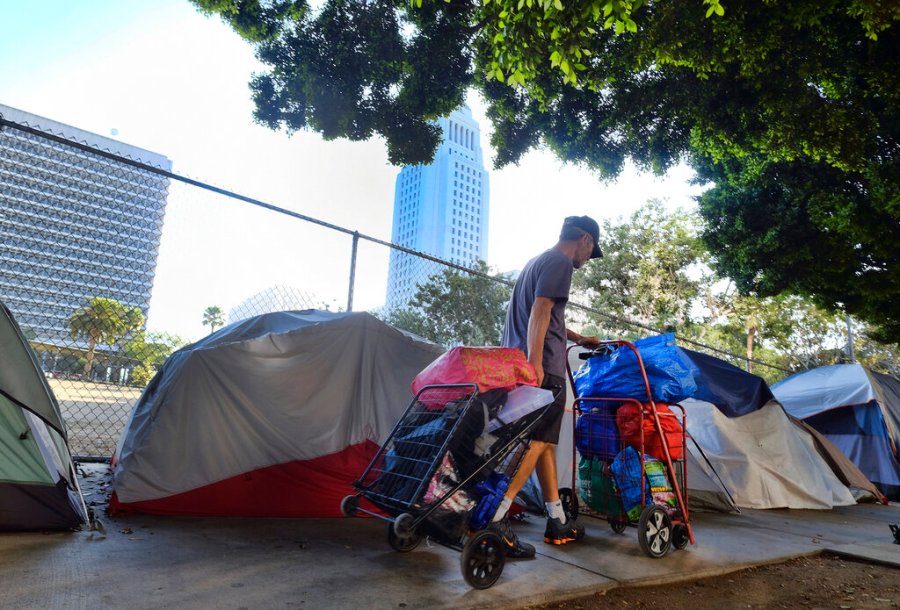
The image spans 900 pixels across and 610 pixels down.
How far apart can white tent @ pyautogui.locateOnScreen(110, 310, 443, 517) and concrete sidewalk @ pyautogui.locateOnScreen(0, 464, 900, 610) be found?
19 centimetres

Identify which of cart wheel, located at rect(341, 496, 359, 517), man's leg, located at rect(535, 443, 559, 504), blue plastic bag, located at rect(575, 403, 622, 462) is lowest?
cart wheel, located at rect(341, 496, 359, 517)

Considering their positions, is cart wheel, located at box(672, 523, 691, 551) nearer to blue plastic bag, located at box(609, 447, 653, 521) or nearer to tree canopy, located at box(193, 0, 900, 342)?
blue plastic bag, located at box(609, 447, 653, 521)

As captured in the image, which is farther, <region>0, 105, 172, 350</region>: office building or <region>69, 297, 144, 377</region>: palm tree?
<region>69, 297, 144, 377</region>: palm tree

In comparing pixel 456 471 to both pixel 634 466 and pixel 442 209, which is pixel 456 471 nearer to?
pixel 634 466

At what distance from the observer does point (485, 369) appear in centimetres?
255

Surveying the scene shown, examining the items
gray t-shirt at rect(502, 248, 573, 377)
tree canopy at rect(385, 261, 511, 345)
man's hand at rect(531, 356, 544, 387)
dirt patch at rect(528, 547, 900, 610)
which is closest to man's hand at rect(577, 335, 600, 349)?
gray t-shirt at rect(502, 248, 573, 377)

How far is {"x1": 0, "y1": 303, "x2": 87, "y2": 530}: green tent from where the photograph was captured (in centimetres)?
260

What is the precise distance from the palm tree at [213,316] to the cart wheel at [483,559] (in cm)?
320

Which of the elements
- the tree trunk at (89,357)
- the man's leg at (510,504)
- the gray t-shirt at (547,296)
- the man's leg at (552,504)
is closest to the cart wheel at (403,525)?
the man's leg at (510,504)

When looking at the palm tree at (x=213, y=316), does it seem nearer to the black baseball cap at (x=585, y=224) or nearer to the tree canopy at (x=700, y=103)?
the black baseball cap at (x=585, y=224)

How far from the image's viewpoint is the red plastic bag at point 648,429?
3277 mm

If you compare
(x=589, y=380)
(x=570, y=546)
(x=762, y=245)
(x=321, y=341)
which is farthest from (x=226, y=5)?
(x=762, y=245)

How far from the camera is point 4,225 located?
3568 mm

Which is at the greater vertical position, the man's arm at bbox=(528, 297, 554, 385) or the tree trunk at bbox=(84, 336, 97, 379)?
the man's arm at bbox=(528, 297, 554, 385)
